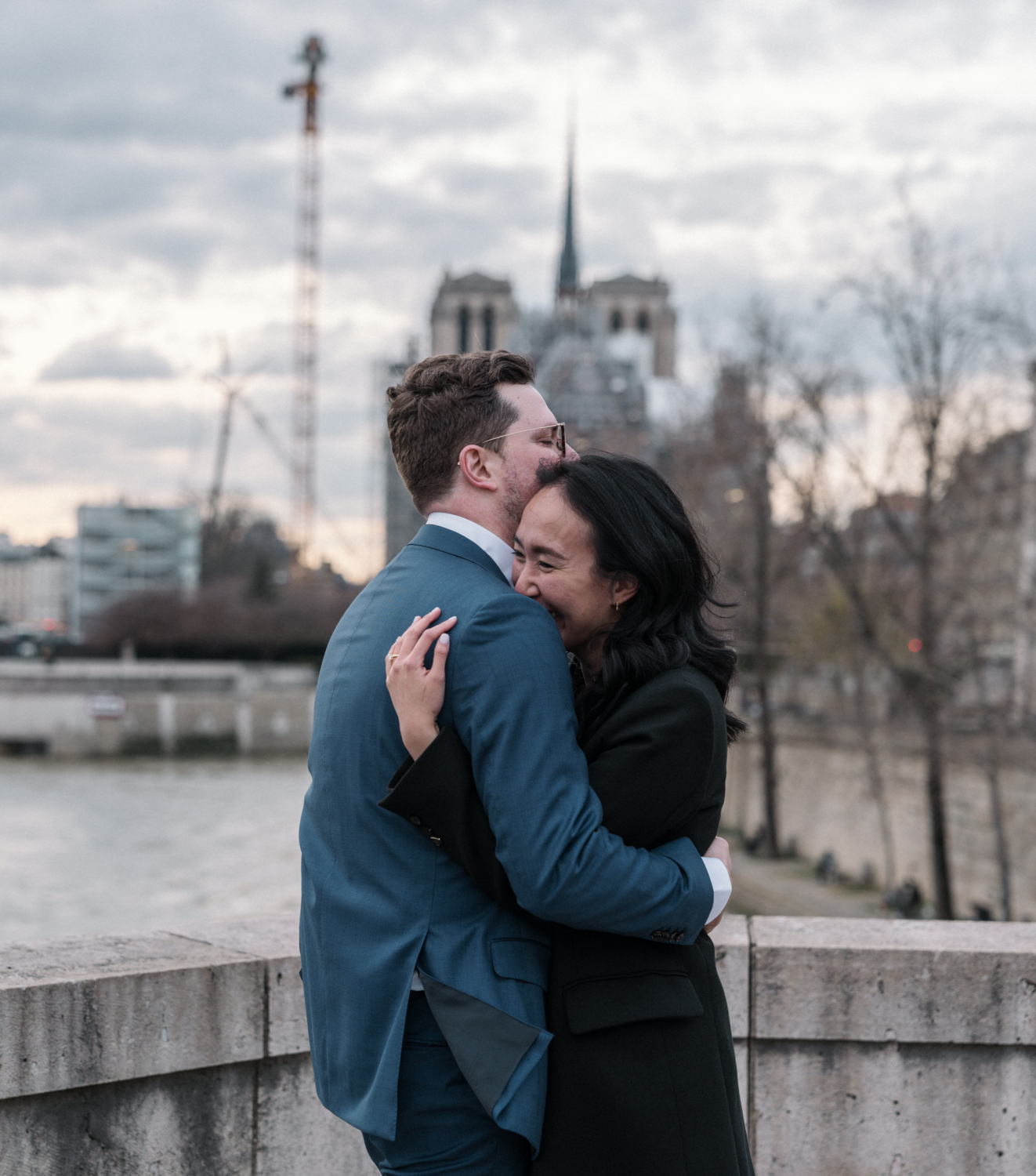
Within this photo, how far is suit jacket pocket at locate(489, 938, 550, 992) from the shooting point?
2.14 metres

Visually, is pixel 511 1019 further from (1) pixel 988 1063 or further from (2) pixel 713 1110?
(1) pixel 988 1063

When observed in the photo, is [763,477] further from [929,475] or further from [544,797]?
[544,797]

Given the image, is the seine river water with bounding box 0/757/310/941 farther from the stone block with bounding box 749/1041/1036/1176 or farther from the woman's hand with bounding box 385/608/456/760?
the woman's hand with bounding box 385/608/456/760

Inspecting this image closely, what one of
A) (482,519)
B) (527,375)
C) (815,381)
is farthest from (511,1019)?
(815,381)

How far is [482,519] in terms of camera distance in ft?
8.03

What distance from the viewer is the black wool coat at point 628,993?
82.5 inches

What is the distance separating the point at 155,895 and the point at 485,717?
90.0ft

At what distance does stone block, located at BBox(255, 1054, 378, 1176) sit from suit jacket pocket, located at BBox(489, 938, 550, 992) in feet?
4.97

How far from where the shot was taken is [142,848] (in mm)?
33000

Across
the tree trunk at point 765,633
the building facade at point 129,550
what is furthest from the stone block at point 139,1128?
the building facade at point 129,550

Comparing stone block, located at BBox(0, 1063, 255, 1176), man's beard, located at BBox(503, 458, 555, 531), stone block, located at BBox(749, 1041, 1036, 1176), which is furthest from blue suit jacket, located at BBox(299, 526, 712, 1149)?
stone block, located at BBox(749, 1041, 1036, 1176)

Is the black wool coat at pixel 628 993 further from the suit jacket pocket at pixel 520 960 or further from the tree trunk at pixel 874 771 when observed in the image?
the tree trunk at pixel 874 771

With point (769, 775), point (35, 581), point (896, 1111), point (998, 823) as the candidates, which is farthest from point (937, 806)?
point (35, 581)

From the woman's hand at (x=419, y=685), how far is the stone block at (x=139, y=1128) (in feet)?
5.24
